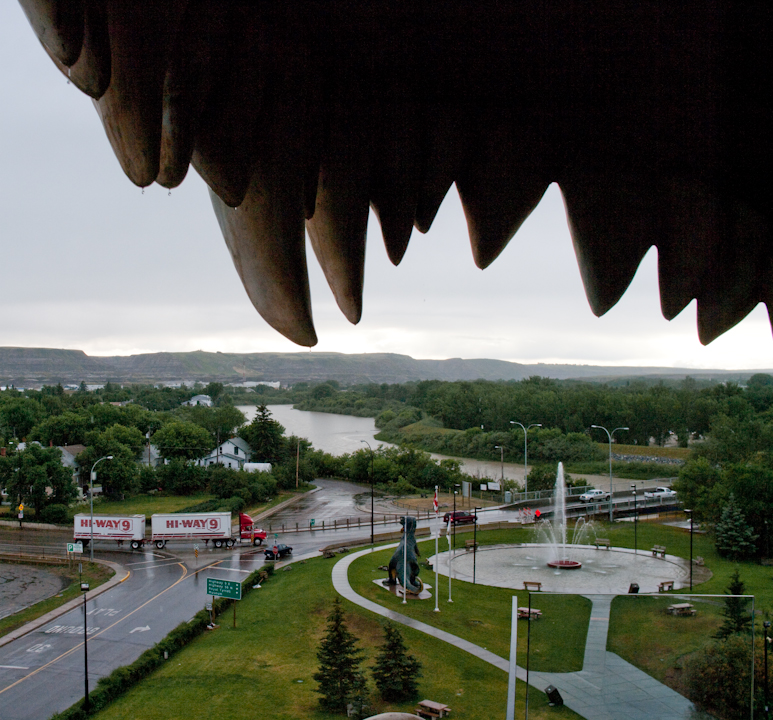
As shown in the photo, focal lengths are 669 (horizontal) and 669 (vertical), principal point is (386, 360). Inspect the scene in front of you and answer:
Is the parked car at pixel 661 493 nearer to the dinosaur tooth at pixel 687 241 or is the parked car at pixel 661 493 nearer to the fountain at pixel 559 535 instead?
the fountain at pixel 559 535

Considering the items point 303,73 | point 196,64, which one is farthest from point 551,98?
point 196,64

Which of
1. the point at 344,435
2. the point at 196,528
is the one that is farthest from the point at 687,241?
the point at 344,435

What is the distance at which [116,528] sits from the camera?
2703cm

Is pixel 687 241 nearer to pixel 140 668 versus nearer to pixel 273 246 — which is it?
pixel 273 246

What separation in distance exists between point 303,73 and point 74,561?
88.5 feet

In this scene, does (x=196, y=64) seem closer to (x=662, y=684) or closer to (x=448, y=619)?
(x=662, y=684)

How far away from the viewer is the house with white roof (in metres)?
46.1

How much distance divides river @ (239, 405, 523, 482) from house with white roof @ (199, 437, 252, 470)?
530 cm

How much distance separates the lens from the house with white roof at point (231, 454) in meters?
46.1

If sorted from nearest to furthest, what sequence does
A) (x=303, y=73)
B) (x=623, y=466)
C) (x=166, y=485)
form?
(x=303, y=73), (x=166, y=485), (x=623, y=466)

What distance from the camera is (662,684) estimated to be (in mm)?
4984

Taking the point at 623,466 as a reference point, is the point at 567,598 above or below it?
above

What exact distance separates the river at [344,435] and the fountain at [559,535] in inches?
351

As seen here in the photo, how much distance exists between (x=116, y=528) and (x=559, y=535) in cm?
1849
